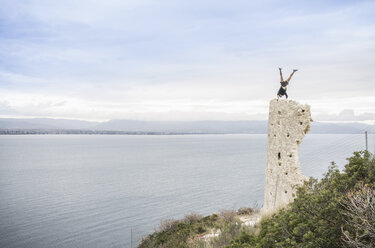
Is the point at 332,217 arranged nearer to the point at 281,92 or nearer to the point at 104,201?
the point at 281,92

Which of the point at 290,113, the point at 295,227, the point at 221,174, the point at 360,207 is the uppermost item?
the point at 290,113

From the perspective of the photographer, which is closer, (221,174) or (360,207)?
(360,207)

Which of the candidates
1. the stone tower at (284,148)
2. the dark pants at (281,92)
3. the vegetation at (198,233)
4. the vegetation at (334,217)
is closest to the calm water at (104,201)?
the vegetation at (198,233)

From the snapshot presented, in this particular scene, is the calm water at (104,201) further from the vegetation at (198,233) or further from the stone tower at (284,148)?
the stone tower at (284,148)

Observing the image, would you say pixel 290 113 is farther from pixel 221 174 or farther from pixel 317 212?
pixel 221 174

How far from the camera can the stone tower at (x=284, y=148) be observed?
10977mm

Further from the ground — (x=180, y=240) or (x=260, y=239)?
(x=260, y=239)

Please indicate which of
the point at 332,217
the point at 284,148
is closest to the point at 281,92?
the point at 284,148

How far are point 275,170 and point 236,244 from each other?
5.93 m

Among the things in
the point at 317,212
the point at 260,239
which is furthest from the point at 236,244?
the point at 317,212

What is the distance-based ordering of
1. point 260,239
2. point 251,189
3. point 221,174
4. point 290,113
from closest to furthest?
1. point 260,239
2. point 290,113
3. point 251,189
4. point 221,174

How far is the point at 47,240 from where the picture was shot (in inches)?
743

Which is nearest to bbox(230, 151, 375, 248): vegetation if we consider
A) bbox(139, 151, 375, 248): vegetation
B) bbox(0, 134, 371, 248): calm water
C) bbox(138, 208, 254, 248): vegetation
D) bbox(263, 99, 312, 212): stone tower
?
bbox(139, 151, 375, 248): vegetation

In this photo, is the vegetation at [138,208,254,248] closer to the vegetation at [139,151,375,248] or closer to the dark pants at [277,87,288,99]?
the vegetation at [139,151,375,248]
